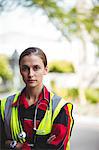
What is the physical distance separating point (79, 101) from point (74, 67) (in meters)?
0.22

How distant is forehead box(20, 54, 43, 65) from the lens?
1611mm

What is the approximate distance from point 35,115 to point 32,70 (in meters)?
0.27

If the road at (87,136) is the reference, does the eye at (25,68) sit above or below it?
above

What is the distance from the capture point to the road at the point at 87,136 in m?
1.73

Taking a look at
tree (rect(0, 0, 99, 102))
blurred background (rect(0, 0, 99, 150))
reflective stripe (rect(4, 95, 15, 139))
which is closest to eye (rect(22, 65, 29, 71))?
blurred background (rect(0, 0, 99, 150))

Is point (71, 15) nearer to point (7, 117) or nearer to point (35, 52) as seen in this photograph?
point (35, 52)

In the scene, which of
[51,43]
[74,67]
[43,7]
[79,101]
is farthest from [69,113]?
[43,7]

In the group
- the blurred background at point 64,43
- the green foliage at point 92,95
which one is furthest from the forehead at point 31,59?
the green foliage at point 92,95

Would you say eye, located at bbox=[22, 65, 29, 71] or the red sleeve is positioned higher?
eye, located at bbox=[22, 65, 29, 71]

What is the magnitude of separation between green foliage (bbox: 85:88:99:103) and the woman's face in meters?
0.32

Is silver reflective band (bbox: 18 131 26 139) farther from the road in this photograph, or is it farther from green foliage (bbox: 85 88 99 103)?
green foliage (bbox: 85 88 99 103)

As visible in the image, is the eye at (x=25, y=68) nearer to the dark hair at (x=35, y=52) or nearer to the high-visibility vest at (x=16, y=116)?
the dark hair at (x=35, y=52)

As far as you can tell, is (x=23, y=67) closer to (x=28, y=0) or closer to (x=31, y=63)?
(x=31, y=63)

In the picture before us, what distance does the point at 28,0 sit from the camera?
1.76m
